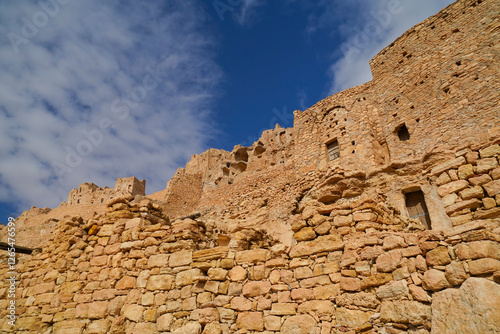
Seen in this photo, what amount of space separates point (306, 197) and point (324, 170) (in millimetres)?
1755

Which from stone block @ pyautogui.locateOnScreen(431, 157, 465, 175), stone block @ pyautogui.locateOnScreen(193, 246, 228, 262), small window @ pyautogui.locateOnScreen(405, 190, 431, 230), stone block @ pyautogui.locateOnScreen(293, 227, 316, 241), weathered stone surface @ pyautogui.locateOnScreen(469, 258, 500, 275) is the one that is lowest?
weathered stone surface @ pyautogui.locateOnScreen(469, 258, 500, 275)

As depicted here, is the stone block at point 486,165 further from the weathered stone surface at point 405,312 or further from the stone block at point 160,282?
the stone block at point 160,282

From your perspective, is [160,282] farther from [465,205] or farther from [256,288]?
[465,205]

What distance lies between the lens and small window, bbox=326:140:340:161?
47.2 ft

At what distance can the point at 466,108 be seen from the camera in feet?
34.3

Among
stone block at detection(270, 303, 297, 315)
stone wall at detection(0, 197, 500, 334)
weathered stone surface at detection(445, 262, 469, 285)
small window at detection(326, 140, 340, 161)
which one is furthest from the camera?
small window at detection(326, 140, 340, 161)

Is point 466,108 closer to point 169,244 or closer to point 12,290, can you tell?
point 169,244

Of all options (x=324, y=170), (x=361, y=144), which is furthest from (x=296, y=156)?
(x=361, y=144)

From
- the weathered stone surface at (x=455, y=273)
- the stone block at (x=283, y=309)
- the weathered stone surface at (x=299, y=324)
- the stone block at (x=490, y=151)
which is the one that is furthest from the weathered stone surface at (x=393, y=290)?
the stone block at (x=490, y=151)

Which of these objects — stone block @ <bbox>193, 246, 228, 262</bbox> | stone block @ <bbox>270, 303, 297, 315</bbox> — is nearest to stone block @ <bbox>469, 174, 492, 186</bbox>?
stone block @ <bbox>270, 303, 297, 315</bbox>

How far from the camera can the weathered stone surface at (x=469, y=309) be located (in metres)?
2.48

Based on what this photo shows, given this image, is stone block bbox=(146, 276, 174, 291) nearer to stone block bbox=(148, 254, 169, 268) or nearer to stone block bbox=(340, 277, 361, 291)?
stone block bbox=(148, 254, 169, 268)

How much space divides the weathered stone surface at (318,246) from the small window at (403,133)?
10306mm

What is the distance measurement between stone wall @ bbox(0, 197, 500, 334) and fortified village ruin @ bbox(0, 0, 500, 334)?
0.05 ft
